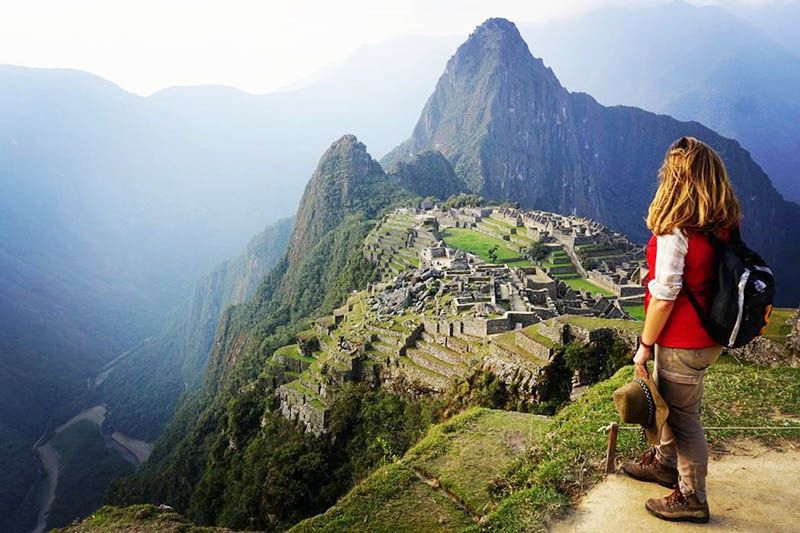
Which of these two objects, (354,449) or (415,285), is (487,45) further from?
(354,449)

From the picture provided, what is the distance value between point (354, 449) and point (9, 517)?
197 feet

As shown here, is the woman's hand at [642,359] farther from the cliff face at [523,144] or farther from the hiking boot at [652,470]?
the cliff face at [523,144]

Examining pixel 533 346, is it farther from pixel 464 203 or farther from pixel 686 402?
pixel 464 203

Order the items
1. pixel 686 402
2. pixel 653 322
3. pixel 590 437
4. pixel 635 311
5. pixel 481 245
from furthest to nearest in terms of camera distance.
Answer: pixel 481 245 → pixel 635 311 → pixel 590 437 → pixel 686 402 → pixel 653 322

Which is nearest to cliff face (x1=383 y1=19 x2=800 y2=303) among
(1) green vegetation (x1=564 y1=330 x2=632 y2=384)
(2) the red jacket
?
(1) green vegetation (x1=564 y1=330 x2=632 y2=384)

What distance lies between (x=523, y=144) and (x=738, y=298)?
17668cm

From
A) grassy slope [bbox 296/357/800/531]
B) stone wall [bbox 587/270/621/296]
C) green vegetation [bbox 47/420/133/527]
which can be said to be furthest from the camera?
green vegetation [bbox 47/420/133/527]

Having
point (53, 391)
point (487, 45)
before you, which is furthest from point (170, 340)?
point (487, 45)

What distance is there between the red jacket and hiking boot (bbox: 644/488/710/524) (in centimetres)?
127

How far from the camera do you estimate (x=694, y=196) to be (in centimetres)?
359

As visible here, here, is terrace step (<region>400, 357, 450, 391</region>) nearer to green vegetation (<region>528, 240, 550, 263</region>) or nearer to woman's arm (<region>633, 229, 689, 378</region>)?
woman's arm (<region>633, 229, 689, 378</region>)

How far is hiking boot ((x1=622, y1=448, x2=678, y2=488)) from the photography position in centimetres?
434

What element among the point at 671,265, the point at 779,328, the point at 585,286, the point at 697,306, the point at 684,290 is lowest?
the point at 585,286

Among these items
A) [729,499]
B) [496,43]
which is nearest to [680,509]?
[729,499]
